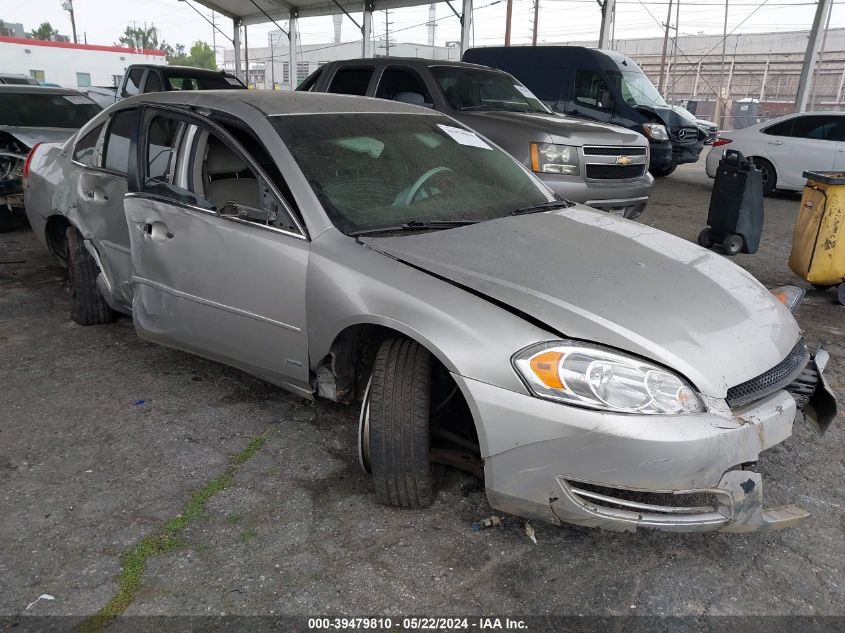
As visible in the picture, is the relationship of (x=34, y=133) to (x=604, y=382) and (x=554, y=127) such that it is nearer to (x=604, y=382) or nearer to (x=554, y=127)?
(x=554, y=127)

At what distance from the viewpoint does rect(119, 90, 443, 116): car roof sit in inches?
131

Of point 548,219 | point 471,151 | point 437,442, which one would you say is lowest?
point 437,442

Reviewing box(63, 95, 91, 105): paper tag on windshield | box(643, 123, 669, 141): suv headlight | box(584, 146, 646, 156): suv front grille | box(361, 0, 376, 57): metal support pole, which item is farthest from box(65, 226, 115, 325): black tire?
box(361, 0, 376, 57): metal support pole

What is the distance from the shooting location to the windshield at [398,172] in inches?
118

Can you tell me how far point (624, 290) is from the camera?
2537 mm

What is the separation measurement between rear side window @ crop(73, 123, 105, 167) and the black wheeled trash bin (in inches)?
223

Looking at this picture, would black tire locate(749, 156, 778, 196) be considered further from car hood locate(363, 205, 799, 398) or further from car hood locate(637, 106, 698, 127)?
car hood locate(363, 205, 799, 398)

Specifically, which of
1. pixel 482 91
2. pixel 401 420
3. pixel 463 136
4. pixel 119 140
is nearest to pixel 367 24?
pixel 482 91

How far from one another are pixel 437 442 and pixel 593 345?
0.86m

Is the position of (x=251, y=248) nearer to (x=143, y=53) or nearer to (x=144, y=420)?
(x=144, y=420)

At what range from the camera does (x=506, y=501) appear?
2350 millimetres

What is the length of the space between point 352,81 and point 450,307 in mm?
6115

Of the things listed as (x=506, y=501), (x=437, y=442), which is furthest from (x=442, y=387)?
(x=506, y=501)

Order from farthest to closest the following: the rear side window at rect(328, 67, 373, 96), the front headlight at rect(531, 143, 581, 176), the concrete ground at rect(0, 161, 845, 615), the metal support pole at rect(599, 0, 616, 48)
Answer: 1. the metal support pole at rect(599, 0, 616, 48)
2. the rear side window at rect(328, 67, 373, 96)
3. the front headlight at rect(531, 143, 581, 176)
4. the concrete ground at rect(0, 161, 845, 615)
